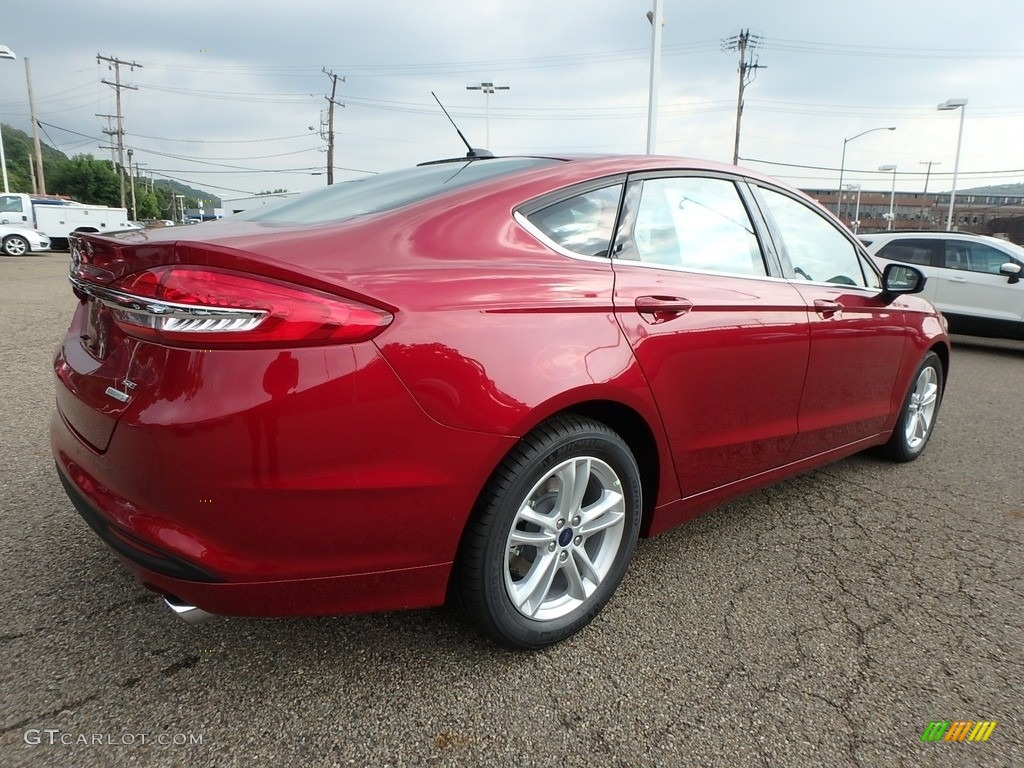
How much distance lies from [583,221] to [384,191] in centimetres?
70

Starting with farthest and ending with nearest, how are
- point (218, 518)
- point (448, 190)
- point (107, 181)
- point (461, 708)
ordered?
1. point (107, 181)
2. point (448, 190)
3. point (461, 708)
4. point (218, 518)

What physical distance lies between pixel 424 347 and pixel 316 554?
562mm

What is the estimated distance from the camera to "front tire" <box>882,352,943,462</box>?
3.94 metres

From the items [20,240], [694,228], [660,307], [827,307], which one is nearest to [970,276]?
[827,307]

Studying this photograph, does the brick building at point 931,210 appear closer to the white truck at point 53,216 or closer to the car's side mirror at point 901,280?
the white truck at point 53,216

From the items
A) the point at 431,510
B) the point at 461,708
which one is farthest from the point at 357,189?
the point at 461,708

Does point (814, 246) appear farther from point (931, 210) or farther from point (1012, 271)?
point (931, 210)

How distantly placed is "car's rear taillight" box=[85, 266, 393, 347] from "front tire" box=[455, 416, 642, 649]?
1.99 ft

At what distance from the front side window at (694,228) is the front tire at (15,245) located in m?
24.4

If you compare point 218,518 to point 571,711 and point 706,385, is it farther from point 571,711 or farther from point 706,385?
point 706,385

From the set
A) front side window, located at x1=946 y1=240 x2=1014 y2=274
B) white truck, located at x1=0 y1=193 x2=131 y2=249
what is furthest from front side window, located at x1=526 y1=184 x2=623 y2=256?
white truck, located at x1=0 y1=193 x2=131 y2=249

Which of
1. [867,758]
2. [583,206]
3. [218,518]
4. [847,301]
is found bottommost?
[867,758]

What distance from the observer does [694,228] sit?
2.60 metres

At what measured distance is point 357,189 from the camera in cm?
258
